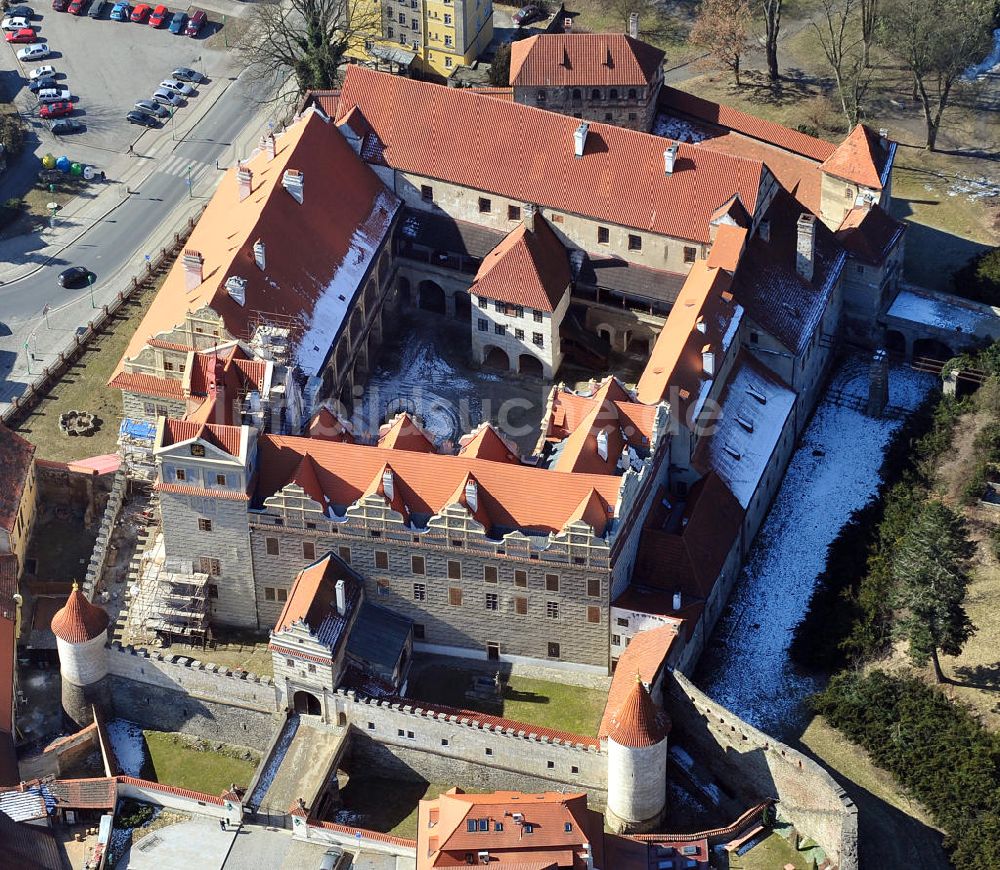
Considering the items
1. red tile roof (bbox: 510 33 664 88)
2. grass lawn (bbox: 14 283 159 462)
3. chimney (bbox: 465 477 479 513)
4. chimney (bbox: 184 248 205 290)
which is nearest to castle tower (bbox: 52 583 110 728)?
grass lawn (bbox: 14 283 159 462)

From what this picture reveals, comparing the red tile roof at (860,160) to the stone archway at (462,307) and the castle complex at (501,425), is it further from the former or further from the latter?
the stone archway at (462,307)

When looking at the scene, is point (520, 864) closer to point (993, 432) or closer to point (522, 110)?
point (993, 432)

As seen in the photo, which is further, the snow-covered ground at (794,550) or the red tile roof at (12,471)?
the red tile roof at (12,471)

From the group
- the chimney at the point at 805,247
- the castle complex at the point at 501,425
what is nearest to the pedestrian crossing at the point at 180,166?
the castle complex at the point at 501,425

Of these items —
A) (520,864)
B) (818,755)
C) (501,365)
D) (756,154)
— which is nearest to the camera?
(520,864)

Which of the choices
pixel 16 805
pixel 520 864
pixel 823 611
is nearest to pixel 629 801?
pixel 520 864
